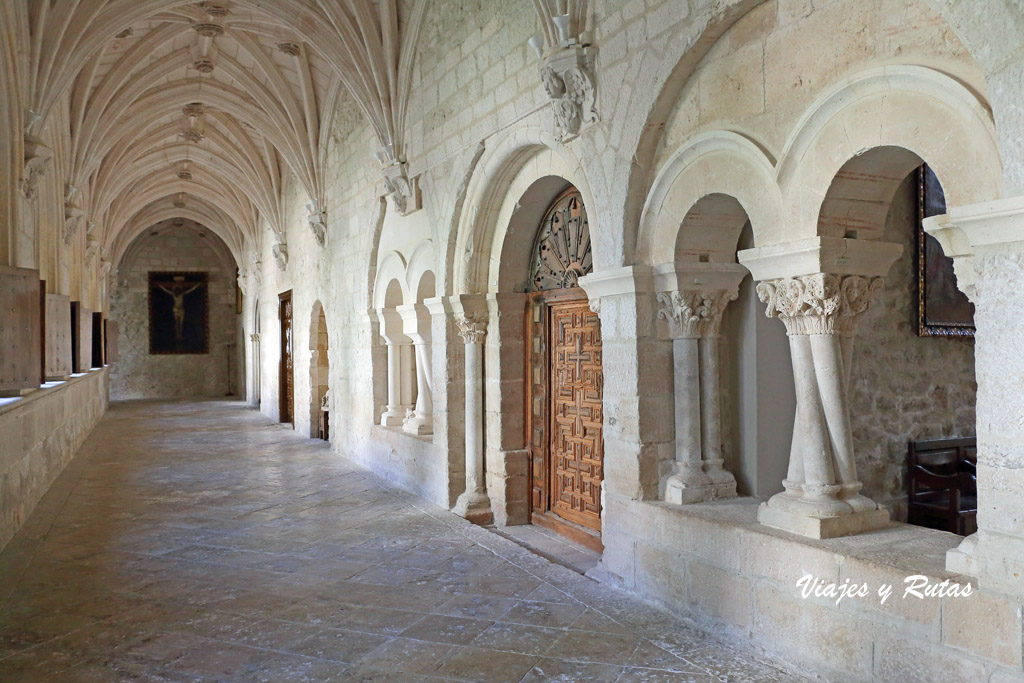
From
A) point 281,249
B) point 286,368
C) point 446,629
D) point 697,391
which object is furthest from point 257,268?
point 446,629

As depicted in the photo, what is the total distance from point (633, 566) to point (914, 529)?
130 centimetres

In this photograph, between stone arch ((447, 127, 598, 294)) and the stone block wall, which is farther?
stone arch ((447, 127, 598, 294))

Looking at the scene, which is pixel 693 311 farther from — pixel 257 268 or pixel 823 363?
pixel 257 268

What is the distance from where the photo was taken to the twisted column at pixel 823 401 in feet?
9.75

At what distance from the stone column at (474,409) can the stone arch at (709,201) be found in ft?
6.81

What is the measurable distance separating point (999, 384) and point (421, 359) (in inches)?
194

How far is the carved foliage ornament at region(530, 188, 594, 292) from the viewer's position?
16.4 ft

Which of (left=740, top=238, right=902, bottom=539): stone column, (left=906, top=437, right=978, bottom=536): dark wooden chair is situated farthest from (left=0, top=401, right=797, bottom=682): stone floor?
(left=906, top=437, right=978, bottom=536): dark wooden chair

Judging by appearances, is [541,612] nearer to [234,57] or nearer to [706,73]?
[706,73]

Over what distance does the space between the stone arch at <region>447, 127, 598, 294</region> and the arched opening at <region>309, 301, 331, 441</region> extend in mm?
5056

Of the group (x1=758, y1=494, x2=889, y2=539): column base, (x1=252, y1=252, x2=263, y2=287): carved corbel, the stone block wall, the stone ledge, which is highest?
(x1=252, y1=252, x2=263, y2=287): carved corbel

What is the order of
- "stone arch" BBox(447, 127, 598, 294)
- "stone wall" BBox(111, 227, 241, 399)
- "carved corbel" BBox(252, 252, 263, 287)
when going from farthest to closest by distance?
"stone wall" BBox(111, 227, 241, 399)
"carved corbel" BBox(252, 252, 263, 287)
"stone arch" BBox(447, 127, 598, 294)

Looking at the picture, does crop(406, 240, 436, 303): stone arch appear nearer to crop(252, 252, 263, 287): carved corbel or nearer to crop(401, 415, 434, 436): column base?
crop(401, 415, 434, 436): column base

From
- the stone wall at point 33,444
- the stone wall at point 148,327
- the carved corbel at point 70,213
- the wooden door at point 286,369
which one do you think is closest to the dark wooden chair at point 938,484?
the stone wall at point 33,444
